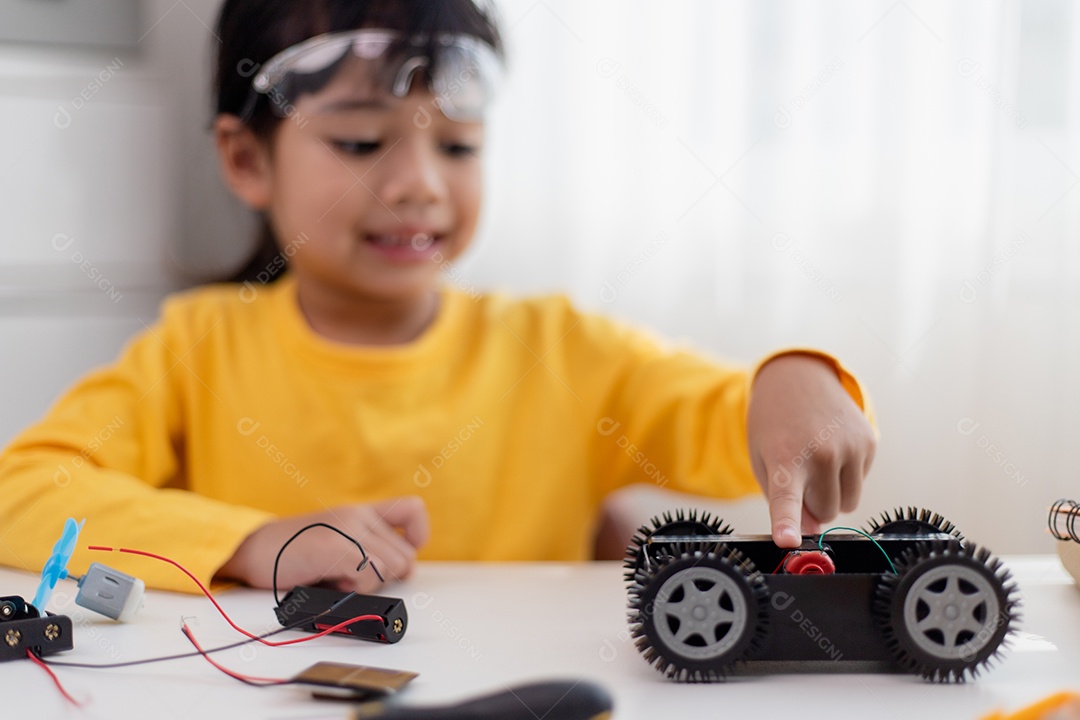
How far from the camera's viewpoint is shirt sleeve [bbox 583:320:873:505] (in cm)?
94

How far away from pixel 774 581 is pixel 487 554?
2.10 feet

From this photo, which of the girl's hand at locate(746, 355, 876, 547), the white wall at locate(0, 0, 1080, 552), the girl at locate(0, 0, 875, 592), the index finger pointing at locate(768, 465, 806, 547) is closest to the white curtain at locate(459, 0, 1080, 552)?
the white wall at locate(0, 0, 1080, 552)

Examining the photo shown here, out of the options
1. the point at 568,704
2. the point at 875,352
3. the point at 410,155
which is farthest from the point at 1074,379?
the point at 568,704

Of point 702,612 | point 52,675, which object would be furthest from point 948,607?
point 52,675

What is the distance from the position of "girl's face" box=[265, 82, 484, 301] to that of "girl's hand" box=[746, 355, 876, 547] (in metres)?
0.44

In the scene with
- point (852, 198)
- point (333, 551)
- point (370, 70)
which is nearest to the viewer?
point (333, 551)

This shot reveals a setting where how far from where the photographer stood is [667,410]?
3.37 feet

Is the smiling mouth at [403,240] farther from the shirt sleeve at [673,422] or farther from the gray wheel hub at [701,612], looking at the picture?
the gray wheel hub at [701,612]

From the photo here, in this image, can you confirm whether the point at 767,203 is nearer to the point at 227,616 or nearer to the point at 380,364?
the point at 380,364

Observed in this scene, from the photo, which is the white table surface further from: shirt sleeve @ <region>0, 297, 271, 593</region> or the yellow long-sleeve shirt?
the yellow long-sleeve shirt

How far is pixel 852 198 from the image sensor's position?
123 centimetres

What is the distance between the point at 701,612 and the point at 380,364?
67 centimetres

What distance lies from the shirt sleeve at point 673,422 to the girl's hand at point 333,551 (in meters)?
0.32

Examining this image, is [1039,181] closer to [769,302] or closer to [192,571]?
[769,302]
